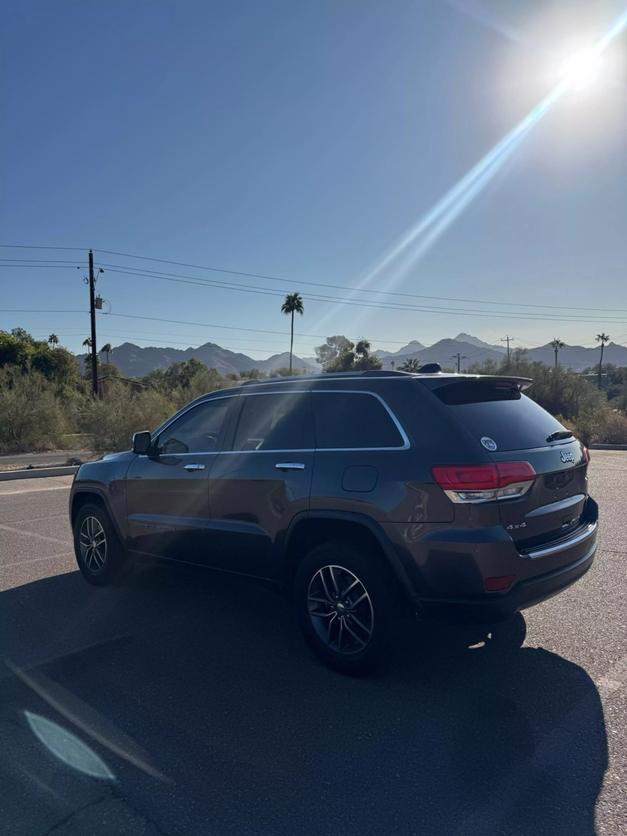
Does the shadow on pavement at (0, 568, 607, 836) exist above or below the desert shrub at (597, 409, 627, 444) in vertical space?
below

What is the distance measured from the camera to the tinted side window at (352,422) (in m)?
3.97

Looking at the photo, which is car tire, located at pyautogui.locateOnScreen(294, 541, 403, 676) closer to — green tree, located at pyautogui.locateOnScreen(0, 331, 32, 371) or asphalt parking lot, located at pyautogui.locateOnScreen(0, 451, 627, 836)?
asphalt parking lot, located at pyautogui.locateOnScreen(0, 451, 627, 836)

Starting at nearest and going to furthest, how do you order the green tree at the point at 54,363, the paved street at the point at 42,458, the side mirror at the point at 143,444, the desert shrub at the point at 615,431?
the side mirror at the point at 143,444, the paved street at the point at 42,458, the desert shrub at the point at 615,431, the green tree at the point at 54,363

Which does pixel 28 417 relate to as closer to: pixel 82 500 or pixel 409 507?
pixel 82 500

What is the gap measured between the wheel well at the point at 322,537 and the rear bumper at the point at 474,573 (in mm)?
329

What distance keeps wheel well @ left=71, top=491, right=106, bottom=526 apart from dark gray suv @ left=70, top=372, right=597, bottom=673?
1163mm

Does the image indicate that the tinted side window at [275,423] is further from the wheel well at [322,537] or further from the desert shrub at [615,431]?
the desert shrub at [615,431]

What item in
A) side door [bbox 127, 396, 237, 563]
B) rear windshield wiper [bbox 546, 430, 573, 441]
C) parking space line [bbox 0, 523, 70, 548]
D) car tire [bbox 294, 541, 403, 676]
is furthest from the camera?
parking space line [bbox 0, 523, 70, 548]

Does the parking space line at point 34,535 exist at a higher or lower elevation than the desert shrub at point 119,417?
lower

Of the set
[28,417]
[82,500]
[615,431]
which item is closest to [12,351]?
[28,417]

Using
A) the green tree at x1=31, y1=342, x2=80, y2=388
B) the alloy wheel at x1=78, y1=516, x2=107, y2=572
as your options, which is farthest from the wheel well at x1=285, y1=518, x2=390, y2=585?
the green tree at x1=31, y1=342, x2=80, y2=388

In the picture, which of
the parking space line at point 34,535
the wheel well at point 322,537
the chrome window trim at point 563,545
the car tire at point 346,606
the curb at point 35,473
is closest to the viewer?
the chrome window trim at point 563,545

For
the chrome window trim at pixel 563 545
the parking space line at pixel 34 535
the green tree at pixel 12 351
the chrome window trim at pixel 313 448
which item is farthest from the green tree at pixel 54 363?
the chrome window trim at pixel 563 545

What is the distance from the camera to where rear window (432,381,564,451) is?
3791mm
